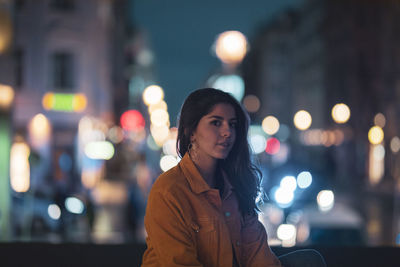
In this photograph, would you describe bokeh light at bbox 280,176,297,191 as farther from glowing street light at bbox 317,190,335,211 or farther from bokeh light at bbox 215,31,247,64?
bokeh light at bbox 215,31,247,64

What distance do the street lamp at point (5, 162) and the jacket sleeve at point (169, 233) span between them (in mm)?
7326

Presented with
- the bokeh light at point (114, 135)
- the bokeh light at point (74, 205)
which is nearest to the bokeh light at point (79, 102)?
the bokeh light at point (114, 135)

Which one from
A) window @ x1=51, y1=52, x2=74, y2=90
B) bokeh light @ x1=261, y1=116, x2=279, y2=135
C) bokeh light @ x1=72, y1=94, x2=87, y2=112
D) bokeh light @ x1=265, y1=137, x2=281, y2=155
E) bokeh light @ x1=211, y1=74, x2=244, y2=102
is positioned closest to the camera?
bokeh light @ x1=211, y1=74, x2=244, y2=102

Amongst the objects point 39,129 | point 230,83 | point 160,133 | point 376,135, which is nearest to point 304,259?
point 230,83

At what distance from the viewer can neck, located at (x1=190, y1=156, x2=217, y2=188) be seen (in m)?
3.64

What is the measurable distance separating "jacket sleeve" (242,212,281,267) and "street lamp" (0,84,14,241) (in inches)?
281

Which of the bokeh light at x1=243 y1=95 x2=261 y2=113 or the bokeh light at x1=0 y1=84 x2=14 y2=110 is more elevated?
the bokeh light at x1=243 y1=95 x2=261 y2=113

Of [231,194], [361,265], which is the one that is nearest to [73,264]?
[231,194]

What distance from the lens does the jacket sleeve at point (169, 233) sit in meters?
3.25

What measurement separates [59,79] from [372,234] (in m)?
18.2

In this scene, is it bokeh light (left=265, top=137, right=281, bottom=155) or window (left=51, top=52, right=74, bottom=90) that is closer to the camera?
window (left=51, top=52, right=74, bottom=90)

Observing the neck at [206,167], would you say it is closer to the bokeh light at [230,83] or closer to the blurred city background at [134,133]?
the blurred city background at [134,133]

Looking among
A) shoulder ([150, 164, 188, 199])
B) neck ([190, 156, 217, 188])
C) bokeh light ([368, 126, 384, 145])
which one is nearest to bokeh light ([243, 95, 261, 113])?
bokeh light ([368, 126, 384, 145])

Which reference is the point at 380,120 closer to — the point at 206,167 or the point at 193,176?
the point at 206,167
